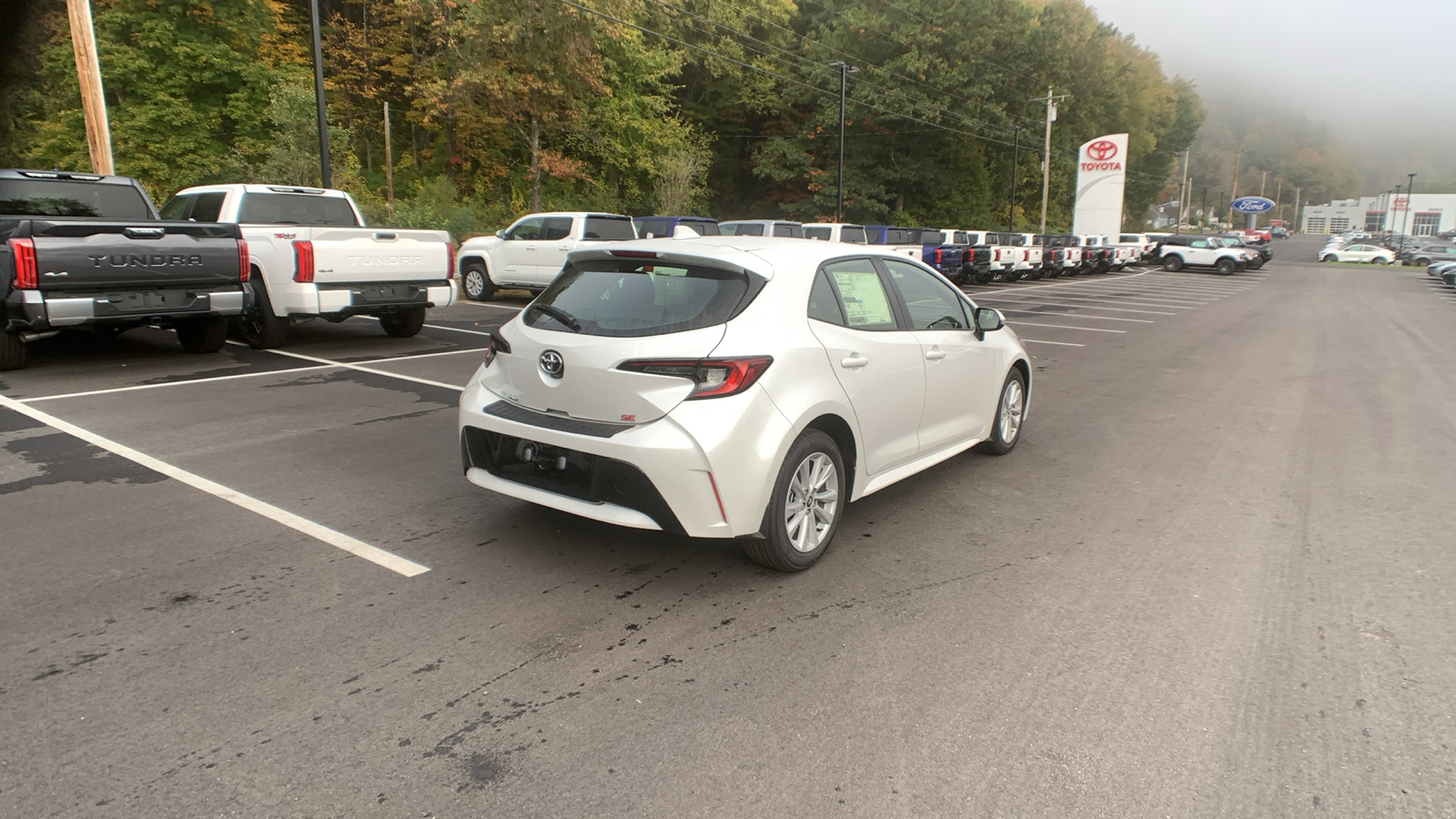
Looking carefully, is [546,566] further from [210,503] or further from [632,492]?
[210,503]

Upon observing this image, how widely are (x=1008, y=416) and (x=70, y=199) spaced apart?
10073 millimetres

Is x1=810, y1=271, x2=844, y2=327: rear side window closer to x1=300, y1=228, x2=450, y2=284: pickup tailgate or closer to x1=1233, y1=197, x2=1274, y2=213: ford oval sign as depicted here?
x1=300, y1=228, x2=450, y2=284: pickup tailgate

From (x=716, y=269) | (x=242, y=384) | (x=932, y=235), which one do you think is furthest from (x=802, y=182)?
(x=716, y=269)

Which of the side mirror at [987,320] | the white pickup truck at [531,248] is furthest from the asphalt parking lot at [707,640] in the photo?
the white pickup truck at [531,248]

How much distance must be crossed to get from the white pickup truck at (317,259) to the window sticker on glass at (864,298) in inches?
281

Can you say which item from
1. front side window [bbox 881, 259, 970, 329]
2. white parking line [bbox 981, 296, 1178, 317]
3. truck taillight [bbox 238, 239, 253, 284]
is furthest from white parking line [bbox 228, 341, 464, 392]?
white parking line [bbox 981, 296, 1178, 317]

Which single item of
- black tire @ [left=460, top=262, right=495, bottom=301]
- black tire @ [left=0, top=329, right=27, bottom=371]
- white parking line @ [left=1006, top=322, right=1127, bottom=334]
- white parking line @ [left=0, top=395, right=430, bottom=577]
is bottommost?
white parking line @ [left=0, top=395, right=430, bottom=577]

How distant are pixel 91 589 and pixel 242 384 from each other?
5.06 meters

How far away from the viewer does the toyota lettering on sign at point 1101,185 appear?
51188mm

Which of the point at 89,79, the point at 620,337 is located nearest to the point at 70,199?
the point at 89,79

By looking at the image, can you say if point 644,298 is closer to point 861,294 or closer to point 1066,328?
point 861,294

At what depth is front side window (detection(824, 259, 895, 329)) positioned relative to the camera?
474 cm

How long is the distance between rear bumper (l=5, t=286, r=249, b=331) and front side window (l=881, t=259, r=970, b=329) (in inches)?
288

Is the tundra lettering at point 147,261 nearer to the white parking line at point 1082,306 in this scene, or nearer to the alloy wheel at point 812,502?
the alloy wheel at point 812,502
